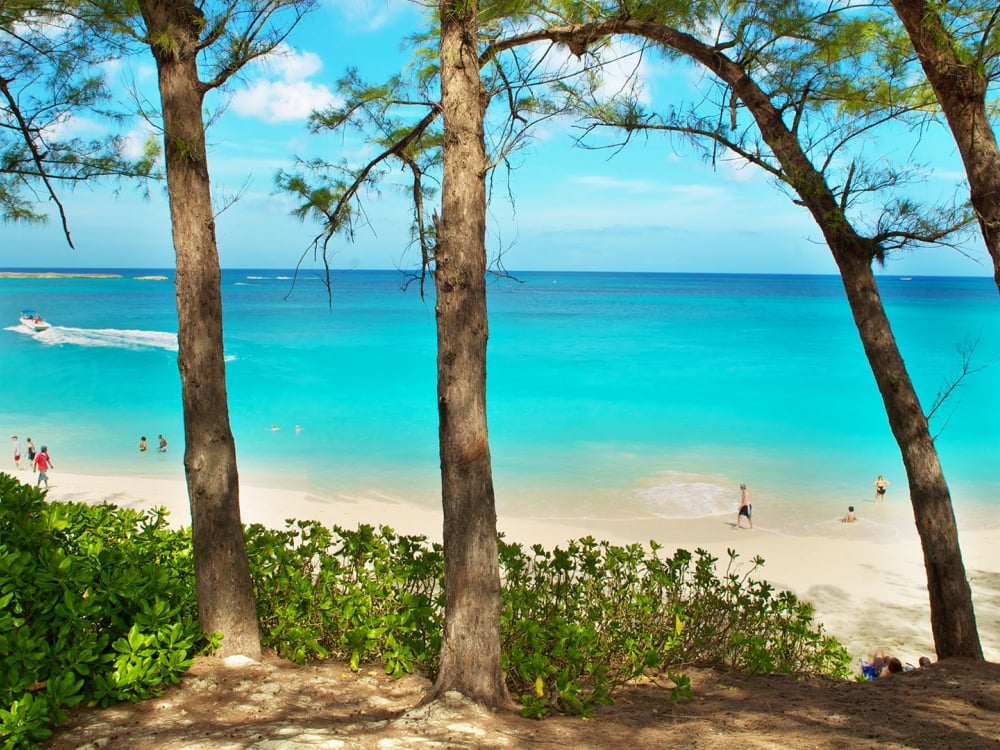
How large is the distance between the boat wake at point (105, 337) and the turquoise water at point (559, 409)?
0.19m

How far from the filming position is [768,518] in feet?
46.4

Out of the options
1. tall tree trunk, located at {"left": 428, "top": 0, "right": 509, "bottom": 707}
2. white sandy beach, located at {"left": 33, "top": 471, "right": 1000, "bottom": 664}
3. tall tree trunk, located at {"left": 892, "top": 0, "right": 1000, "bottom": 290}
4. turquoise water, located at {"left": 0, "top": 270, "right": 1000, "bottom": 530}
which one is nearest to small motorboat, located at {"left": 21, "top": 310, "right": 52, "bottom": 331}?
turquoise water, located at {"left": 0, "top": 270, "right": 1000, "bottom": 530}

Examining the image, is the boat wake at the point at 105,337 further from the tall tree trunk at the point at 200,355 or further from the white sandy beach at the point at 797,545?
the tall tree trunk at the point at 200,355

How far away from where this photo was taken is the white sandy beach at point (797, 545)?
9.12 m

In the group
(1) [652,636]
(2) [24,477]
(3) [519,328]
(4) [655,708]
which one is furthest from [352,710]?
(3) [519,328]

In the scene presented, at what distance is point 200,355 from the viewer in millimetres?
3875

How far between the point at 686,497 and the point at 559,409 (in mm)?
11383

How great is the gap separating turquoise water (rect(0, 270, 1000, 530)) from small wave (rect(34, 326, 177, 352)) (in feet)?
0.61

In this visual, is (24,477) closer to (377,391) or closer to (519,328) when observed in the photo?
(377,391)

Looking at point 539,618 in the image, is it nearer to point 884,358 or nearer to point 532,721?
point 532,721

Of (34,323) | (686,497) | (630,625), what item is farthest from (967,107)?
(34,323)

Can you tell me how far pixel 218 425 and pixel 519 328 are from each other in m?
53.3

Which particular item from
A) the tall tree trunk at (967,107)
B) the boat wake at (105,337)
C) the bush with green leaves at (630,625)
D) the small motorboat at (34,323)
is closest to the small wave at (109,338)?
the boat wake at (105,337)

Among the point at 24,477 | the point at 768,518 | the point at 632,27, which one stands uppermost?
the point at 632,27
